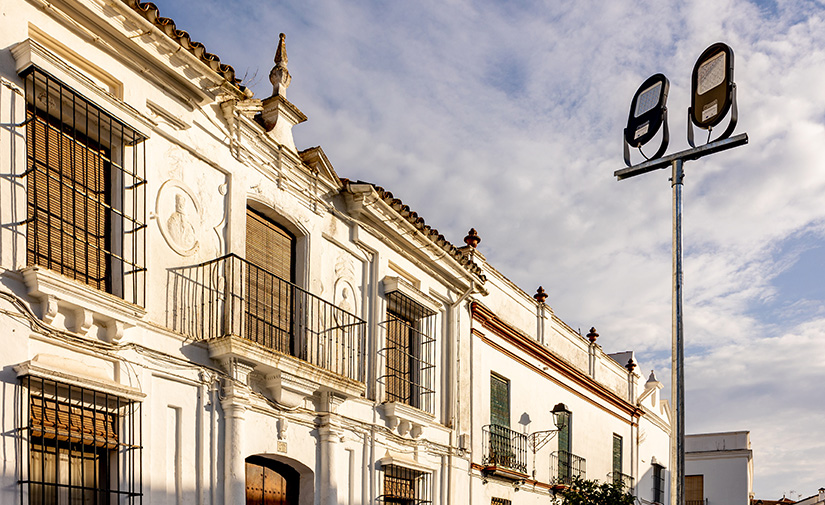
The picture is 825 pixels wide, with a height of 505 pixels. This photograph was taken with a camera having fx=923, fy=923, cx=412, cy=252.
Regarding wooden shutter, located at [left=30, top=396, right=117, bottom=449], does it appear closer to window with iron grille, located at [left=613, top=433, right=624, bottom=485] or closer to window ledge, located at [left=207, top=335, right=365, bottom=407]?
window ledge, located at [left=207, top=335, right=365, bottom=407]

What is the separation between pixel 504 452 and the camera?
14852 millimetres

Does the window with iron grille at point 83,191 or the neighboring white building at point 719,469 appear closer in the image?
the window with iron grille at point 83,191

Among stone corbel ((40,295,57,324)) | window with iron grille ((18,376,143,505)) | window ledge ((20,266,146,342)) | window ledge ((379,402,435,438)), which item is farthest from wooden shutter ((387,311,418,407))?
stone corbel ((40,295,57,324))

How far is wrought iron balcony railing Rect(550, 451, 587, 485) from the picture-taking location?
665 inches

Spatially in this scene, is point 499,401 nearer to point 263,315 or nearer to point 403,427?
point 403,427

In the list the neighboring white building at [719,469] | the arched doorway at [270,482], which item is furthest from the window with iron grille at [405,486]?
the neighboring white building at [719,469]

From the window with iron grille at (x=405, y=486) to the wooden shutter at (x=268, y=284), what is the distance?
250cm

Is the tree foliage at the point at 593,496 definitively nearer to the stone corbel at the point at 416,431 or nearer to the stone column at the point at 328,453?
the stone corbel at the point at 416,431

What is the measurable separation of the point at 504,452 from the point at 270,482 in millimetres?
6076

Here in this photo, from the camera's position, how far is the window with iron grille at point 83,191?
6.86m

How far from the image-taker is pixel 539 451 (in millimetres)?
16344

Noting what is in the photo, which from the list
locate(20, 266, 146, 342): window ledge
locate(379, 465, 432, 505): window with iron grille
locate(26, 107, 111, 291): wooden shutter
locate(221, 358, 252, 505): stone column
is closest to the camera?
locate(20, 266, 146, 342): window ledge

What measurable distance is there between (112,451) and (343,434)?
3.56 m

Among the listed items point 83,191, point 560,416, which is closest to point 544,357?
point 560,416
